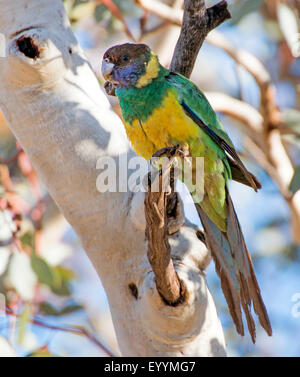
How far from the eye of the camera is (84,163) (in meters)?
2.33

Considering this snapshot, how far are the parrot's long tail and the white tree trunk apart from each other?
19 cm

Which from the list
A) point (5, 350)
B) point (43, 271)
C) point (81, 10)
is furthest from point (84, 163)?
point (81, 10)

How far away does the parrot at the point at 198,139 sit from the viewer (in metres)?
2.38

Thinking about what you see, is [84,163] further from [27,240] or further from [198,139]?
[27,240]

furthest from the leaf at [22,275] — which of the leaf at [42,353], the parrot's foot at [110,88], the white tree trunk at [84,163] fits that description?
the parrot's foot at [110,88]

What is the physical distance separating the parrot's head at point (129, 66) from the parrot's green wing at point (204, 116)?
159 millimetres

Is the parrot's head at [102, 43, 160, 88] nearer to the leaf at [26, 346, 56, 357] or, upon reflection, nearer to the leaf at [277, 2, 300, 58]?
the leaf at [26, 346, 56, 357]

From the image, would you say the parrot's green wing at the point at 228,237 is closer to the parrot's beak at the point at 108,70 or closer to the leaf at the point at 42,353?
the parrot's beak at the point at 108,70

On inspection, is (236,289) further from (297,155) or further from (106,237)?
(297,155)

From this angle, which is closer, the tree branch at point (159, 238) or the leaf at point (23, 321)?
the tree branch at point (159, 238)

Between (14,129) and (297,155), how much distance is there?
14.0 feet

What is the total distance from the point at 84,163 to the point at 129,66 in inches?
23.5

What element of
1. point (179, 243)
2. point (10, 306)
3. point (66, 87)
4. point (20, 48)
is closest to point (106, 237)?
point (179, 243)

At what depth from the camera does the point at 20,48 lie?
223cm
